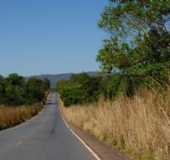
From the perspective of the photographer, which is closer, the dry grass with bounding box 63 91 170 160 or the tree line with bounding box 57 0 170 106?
the dry grass with bounding box 63 91 170 160

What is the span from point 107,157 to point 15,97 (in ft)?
358

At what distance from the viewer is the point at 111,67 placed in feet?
103

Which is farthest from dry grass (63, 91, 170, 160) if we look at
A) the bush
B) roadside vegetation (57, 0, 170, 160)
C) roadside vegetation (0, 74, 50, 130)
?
the bush

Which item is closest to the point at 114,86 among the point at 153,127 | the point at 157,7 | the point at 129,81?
the point at 129,81

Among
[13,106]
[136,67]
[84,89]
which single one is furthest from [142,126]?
[84,89]

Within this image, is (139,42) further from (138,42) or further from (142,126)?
(142,126)

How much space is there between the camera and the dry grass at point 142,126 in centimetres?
1602

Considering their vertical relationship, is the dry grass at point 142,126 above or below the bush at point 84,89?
below

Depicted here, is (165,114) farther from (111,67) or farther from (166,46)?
(111,67)

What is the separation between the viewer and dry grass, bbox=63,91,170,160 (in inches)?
631

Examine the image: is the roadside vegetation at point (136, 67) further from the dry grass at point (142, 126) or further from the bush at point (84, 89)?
the bush at point (84, 89)

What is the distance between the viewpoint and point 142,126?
1914cm

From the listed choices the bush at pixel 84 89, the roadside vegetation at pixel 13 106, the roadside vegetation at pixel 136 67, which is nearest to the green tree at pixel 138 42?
the roadside vegetation at pixel 136 67

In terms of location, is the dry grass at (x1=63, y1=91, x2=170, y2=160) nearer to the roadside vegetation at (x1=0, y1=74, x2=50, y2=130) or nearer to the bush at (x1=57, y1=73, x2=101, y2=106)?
the roadside vegetation at (x1=0, y1=74, x2=50, y2=130)
